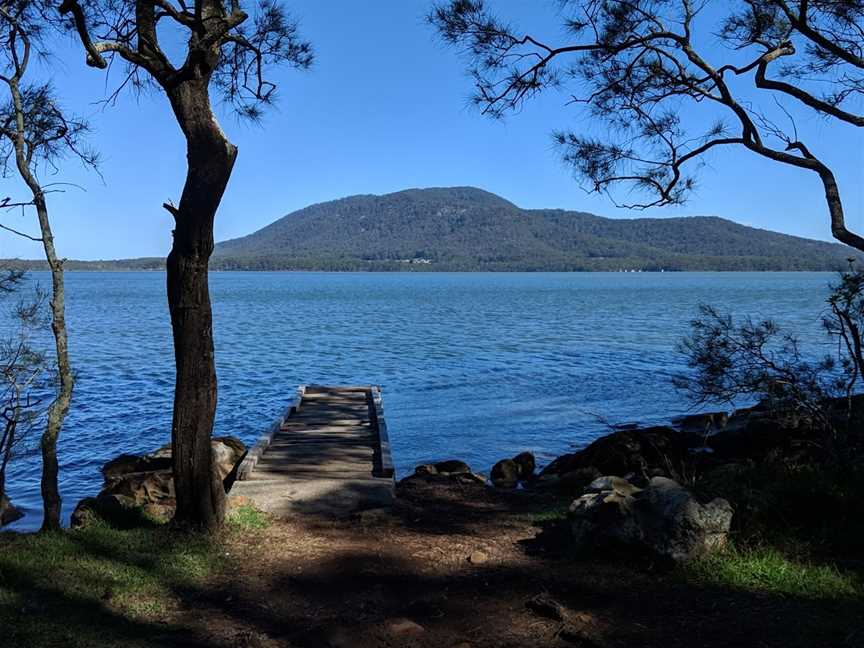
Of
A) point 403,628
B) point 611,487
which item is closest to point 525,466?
point 611,487

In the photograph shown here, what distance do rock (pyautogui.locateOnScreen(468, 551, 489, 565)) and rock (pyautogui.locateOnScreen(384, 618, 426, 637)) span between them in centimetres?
137

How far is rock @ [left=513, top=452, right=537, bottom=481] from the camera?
12461 mm

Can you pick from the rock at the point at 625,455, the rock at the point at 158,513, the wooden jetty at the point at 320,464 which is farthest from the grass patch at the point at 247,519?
the rock at the point at 625,455

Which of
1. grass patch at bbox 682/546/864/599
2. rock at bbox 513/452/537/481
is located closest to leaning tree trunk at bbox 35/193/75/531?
grass patch at bbox 682/546/864/599

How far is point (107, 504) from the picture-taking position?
7.27m

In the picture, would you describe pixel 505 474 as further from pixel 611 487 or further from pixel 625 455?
pixel 611 487

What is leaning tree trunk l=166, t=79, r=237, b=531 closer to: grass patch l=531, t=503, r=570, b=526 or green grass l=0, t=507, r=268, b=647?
green grass l=0, t=507, r=268, b=647

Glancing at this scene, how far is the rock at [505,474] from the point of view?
12.1 m

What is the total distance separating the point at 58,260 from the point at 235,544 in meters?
3.23

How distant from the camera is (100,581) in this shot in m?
5.21

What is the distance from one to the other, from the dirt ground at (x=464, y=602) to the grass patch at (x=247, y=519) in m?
0.14

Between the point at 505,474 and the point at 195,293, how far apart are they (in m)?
7.24

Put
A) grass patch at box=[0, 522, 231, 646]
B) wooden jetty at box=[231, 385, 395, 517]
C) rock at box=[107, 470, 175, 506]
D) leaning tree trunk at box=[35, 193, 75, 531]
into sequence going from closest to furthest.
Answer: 1. grass patch at box=[0, 522, 231, 646]
2. leaning tree trunk at box=[35, 193, 75, 531]
3. wooden jetty at box=[231, 385, 395, 517]
4. rock at box=[107, 470, 175, 506]

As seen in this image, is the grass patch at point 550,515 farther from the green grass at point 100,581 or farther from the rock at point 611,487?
the green grass at point 100,581
